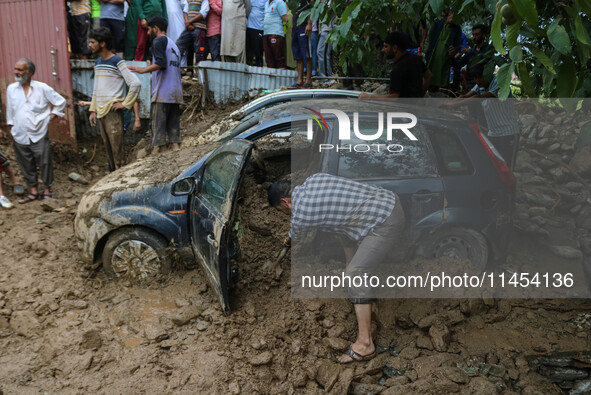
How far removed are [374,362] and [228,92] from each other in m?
6.93

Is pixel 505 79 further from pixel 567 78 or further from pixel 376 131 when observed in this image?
pixel 376 131

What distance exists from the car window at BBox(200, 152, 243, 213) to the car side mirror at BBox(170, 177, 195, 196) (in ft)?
0.33

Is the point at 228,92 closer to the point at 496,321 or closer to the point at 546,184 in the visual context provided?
the point at 546,184

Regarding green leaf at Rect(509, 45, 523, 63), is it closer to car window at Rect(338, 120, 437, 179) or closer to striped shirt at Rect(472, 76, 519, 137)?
car window at Rect(338, 120, 437, 179)

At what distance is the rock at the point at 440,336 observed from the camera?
12.8 ft

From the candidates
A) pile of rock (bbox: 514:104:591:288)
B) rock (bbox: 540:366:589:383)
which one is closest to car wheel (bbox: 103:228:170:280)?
rock (bbox: 540:366:589:383)

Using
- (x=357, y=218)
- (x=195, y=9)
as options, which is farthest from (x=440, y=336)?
(x=195, y=9)

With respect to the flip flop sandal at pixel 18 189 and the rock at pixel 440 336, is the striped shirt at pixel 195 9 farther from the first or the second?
the rock at pixel 440 336

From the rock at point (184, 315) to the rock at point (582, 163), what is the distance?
237 inches

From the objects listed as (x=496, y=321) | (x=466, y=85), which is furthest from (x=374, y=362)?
(x=466, y=85)

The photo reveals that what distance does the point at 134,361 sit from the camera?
12.6 feet

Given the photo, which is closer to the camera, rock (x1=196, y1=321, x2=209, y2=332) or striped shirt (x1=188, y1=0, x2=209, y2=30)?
rock (x1=196, y1=321, x2=209, y2=332)

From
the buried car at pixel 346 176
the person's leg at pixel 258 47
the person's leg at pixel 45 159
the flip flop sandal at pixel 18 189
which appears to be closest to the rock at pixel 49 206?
the person's leg at pixel 45 159

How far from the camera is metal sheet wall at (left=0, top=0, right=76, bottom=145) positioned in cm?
811
